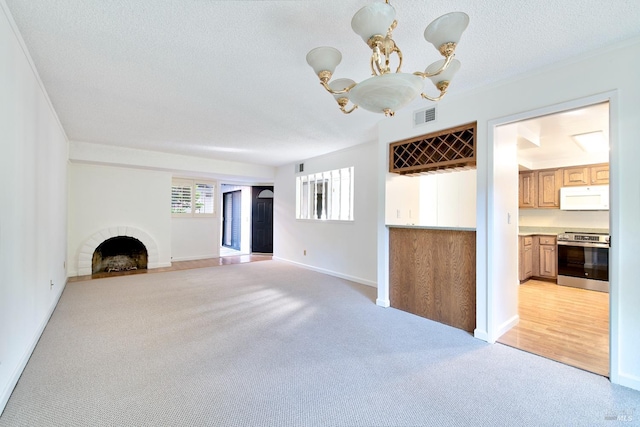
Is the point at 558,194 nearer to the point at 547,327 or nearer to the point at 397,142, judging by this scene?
the point at 547,327

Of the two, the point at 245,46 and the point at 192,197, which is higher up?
the point at 245,46

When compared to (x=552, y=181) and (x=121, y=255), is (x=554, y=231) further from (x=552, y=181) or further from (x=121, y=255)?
(x=121, y=255)

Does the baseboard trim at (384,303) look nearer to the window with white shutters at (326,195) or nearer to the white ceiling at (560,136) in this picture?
the window with white shutters at (326,195)

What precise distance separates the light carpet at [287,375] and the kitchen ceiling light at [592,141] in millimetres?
3116

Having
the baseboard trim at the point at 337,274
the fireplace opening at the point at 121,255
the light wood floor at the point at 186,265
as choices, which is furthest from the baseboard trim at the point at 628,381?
the fireplace opening at the point at 121,255

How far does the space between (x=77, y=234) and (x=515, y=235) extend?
22.9 feet

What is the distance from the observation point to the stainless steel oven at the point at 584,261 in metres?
4.19

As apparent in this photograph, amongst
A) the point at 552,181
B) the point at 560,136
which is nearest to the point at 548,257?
the point at 552,181

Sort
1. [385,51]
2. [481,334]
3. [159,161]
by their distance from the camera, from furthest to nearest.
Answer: [159,161]
[481,334]
[385,51]

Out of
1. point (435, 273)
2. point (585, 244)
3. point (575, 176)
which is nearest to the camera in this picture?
point (435, 273)

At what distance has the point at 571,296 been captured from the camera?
3.98 metres

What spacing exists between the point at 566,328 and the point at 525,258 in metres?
2.24

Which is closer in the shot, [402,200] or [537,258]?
[402,200]

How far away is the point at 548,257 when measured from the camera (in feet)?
15.9
